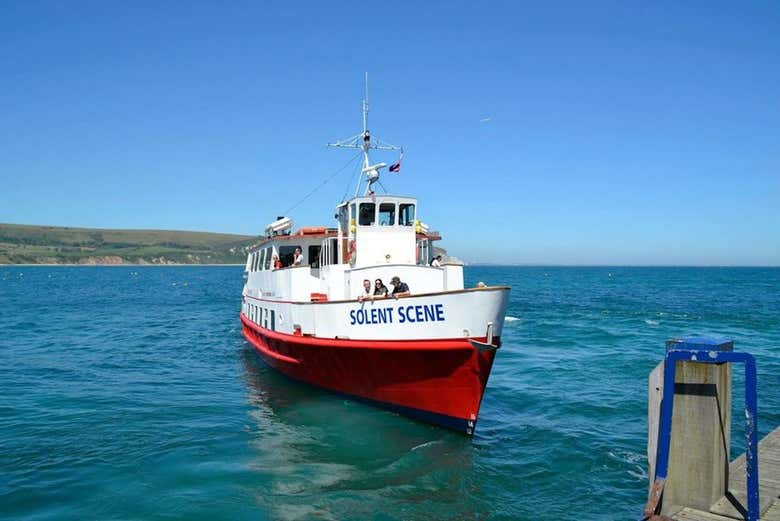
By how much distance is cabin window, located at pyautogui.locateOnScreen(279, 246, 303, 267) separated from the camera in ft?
76.6

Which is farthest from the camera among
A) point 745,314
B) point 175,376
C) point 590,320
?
point 745,314

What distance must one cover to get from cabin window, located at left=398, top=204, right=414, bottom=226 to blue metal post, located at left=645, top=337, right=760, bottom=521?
11907 millimetres

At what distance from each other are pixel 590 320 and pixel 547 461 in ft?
100

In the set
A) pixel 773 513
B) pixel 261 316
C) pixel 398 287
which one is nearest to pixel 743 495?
pixel 773 513

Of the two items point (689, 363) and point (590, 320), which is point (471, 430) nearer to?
point (689, 363)

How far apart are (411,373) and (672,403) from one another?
27.2ft

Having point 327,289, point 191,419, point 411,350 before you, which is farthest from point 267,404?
point 411,350

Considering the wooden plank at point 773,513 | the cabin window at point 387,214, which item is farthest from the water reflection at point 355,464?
the cabin window at point 387,214

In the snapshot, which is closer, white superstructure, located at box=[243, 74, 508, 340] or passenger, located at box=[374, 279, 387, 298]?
white superstructure, located at box=[243, 74, 508, 340]

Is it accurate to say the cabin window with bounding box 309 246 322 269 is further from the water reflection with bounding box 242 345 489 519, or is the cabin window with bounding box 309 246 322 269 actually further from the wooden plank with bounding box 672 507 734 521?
the wooden plank with bounding box 672 507 734 521

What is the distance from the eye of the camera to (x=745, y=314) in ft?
148

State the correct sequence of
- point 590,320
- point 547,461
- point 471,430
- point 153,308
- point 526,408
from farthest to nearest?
point 153,308 < point 590,320 < point 526,408 < point 471,430 < point 547,461

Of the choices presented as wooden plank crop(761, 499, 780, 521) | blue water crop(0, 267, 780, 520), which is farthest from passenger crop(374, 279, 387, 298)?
wooden plank crop(761, 499, 780, 521)

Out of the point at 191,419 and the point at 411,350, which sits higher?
the point at 411,350
